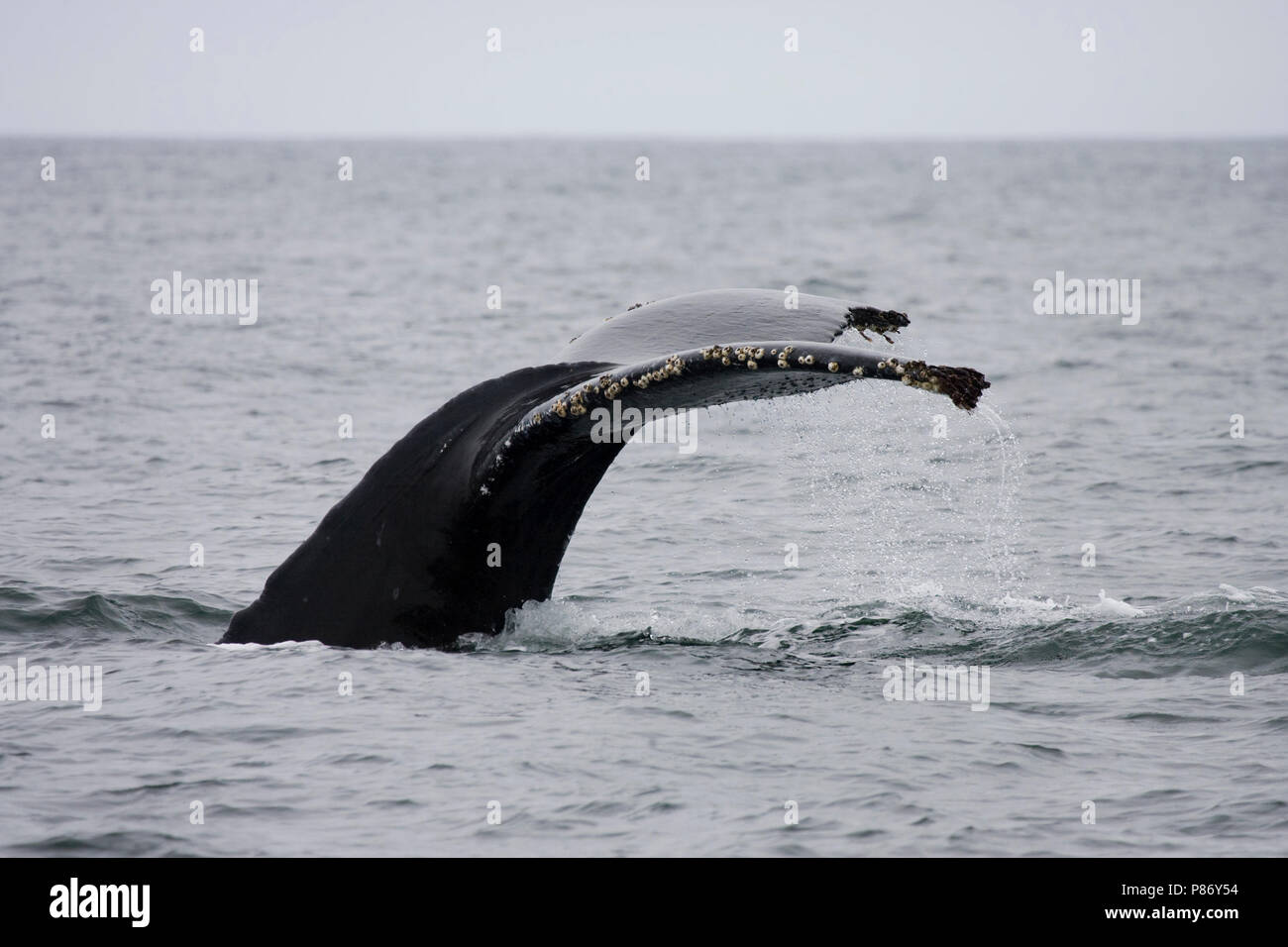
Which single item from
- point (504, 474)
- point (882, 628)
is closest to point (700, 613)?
point (882, 628)

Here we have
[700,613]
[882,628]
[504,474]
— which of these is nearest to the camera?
[504,474]

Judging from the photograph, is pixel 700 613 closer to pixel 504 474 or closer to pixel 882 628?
pixel 882 628

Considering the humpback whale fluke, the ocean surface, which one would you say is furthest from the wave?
the humpback whale fluke

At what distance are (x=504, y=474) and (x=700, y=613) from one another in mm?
3572

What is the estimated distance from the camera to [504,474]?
6.98 metres

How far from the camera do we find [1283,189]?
9025 cm

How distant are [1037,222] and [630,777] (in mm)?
62195

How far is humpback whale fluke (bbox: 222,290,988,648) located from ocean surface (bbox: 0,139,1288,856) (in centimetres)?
23

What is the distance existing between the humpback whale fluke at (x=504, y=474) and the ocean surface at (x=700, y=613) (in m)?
0.23

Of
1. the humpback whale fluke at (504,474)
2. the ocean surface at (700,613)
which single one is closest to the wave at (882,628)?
the ocean surface at (700,613)

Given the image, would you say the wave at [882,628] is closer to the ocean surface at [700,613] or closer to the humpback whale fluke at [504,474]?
the ocean surface at [700,613]

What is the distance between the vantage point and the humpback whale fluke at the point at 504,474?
6512 mm

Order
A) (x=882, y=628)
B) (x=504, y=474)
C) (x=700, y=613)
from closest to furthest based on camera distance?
(x=504, y=474), (x=882, y=628), (x=700, y=613)

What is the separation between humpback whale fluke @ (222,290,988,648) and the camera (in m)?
6.51
